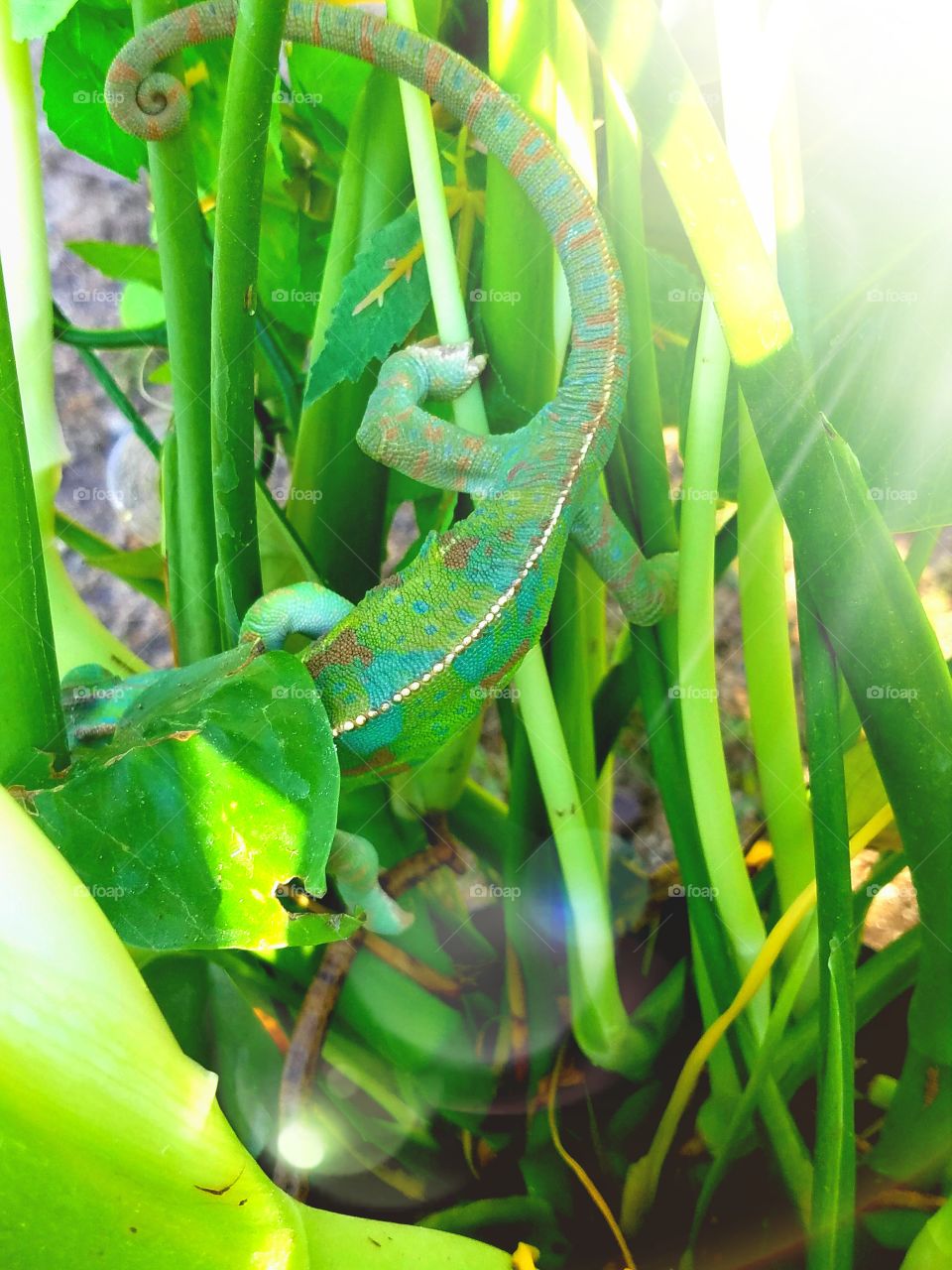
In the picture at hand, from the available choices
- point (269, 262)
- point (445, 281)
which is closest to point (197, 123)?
point (269, 262)

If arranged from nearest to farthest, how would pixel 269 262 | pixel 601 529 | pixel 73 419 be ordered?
pixel 601 529 → pixel 269 262 → pixel 73 419

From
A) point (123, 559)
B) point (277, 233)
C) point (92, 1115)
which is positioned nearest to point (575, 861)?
point (92, 1115)

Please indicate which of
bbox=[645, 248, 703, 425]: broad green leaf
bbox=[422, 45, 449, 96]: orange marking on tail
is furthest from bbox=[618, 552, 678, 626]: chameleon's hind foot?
bbox=[422, 45, 449, 96]: orange marking on tail

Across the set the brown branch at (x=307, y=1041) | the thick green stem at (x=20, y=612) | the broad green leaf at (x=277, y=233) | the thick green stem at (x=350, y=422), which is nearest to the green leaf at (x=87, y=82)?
the broad green leaf at (x=277, y=233)

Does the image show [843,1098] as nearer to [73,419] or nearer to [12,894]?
[12,894]

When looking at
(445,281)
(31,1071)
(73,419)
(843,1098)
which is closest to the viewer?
(31,1071)

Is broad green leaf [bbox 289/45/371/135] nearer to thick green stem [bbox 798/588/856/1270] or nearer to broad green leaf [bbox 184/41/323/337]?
broad green leaf [bbox 184/41/323/337]
